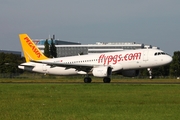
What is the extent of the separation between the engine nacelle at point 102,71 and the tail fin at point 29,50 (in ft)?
43.0

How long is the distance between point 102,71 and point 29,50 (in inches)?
639

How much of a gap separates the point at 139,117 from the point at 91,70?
125 ft

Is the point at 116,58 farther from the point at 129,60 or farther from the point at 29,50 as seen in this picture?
the point at 29,50

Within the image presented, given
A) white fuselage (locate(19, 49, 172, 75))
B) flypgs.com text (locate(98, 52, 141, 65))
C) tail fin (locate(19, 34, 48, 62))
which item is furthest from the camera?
tail fin (locate(19, 34, 48, 62))

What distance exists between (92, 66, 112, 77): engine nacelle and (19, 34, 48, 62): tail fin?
13.1m

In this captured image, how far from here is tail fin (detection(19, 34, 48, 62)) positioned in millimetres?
63250

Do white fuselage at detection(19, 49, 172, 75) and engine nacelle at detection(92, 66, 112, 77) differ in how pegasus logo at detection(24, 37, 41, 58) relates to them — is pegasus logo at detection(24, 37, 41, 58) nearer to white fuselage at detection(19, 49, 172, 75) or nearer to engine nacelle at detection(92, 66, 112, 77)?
white fuselage at detection(19, 49, 172, 75)

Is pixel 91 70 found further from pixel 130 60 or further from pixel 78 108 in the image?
pixel 78 108

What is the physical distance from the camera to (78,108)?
1914cm

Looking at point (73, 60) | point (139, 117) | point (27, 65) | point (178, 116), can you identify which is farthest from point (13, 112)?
point (27, 65)

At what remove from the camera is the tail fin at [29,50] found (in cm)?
6325

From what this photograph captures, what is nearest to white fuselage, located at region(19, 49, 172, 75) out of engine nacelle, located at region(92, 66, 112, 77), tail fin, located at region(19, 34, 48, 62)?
engine nacelle, located at region(92, 66, 112, 77)

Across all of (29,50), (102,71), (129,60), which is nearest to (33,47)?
(29,50)

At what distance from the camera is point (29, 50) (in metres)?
63.9
